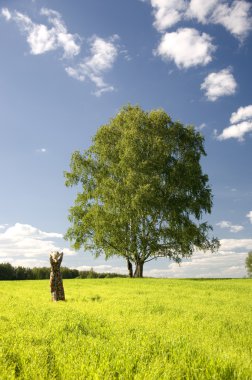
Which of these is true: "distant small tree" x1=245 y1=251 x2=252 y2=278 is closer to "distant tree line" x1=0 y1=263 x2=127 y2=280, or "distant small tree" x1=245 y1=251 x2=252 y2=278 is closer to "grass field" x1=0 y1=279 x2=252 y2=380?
"distant tree line" x1=0 y1=263 x2=127 y2=280

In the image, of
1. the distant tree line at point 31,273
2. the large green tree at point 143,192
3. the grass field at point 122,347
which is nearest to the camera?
the grass field at point 122,347

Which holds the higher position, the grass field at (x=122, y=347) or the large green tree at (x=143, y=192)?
the large green tree at (x=143, y=192)

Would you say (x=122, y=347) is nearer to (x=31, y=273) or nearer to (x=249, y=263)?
(x=31, y=273)

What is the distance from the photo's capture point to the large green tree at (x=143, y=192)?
4131cm

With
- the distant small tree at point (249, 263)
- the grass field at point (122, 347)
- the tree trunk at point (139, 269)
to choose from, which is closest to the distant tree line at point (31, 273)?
the tree trunk at point (139, 269)

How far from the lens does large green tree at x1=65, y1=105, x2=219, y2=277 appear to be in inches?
1626

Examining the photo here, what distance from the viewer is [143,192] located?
39.2 metres

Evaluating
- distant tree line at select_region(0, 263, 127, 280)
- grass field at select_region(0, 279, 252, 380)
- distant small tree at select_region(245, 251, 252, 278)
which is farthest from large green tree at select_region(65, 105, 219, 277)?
distant small tree at select_region(245, 251, 252, 278)

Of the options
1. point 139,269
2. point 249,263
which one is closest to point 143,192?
point 139,269

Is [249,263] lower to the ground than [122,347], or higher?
higher

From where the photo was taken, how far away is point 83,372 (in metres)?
6.14

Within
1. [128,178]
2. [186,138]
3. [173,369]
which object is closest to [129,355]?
[173,369]

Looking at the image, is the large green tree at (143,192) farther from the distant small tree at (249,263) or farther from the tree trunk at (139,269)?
the distant small tree at (249,263)

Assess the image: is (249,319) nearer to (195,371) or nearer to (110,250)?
(195,371)
